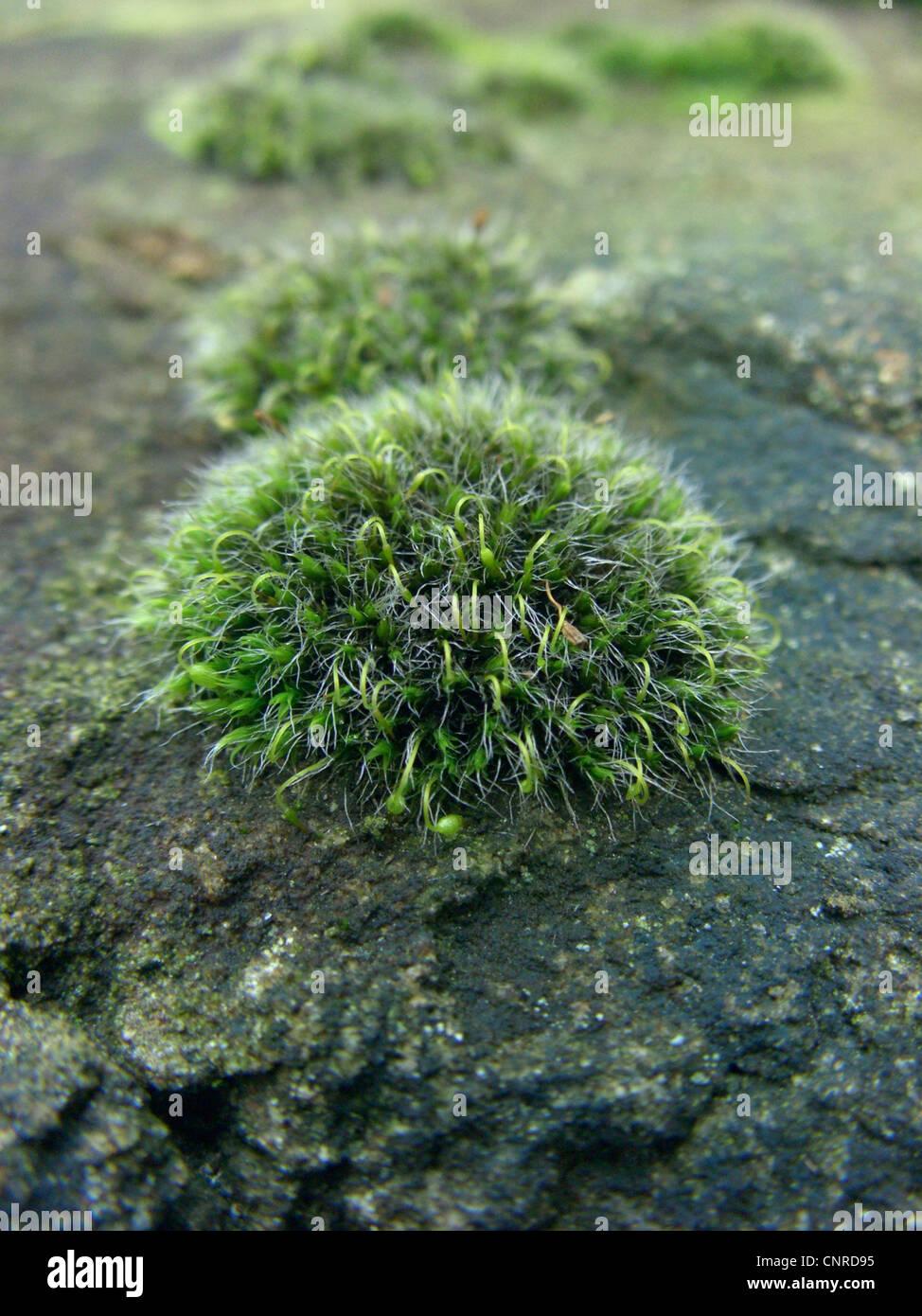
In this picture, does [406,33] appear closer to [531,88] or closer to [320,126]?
[531,88]

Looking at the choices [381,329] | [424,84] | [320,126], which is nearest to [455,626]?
[381,329]

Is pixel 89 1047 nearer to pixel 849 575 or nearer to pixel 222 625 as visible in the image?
pixel 222 625

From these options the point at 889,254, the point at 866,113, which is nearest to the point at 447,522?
the point at 889,254

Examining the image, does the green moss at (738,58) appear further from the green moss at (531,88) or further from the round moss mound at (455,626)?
the round moss mound at (455,626)

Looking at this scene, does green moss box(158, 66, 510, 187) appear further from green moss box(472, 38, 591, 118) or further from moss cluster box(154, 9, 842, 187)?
green moss box(472, 38, 591, 118)

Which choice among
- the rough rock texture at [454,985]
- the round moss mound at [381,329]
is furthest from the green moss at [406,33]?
the rough rock texture at [454,985]

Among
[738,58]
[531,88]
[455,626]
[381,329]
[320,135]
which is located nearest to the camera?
[455,626]

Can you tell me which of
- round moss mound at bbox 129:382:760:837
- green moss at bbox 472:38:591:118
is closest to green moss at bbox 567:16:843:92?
green moss at bbox 472:38:591:118
